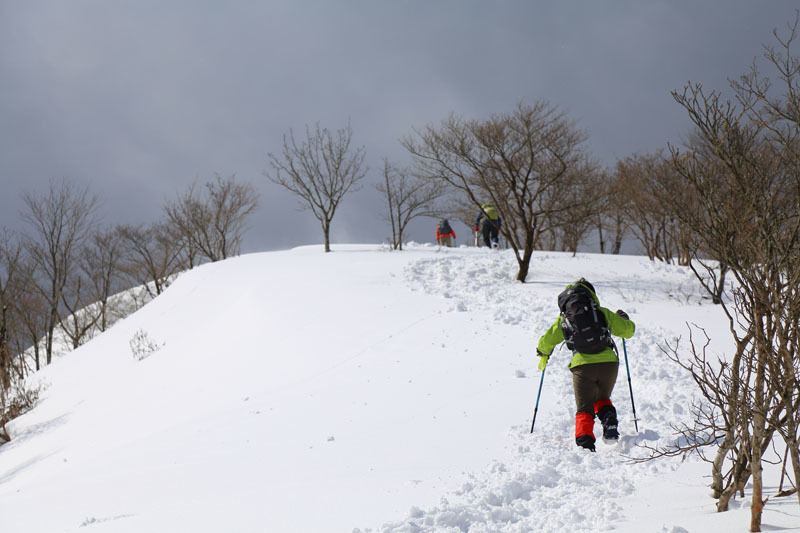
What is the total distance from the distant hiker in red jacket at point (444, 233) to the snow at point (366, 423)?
793 cm

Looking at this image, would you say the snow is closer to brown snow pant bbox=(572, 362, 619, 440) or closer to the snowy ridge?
the snowy ridge

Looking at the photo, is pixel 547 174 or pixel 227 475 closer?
pixel 227 475

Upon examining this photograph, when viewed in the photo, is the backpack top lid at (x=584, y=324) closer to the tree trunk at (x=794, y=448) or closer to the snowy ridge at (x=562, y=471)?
the snowy ridge at (x=562, y=471)

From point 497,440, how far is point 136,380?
883 centimetres

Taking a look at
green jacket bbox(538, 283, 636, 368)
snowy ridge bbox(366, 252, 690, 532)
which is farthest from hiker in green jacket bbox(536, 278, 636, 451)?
snowy ridge bbox(366, 252, 690, 532)

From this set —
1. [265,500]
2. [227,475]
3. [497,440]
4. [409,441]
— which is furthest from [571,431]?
[227,475]

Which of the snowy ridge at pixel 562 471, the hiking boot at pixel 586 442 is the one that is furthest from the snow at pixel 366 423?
the hiking boot at pixel 586 442

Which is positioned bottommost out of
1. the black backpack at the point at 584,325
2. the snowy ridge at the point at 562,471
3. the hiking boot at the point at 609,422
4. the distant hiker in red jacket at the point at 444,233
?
the snowy ridge at the point at 562,471

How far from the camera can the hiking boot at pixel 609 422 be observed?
177 inches

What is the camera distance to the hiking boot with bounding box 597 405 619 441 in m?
4.51

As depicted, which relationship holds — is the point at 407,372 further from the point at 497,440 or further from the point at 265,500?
the point at 265,500

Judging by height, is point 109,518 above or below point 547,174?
below

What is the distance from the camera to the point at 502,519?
11.6 ft

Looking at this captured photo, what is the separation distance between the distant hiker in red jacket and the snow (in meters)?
7.93
